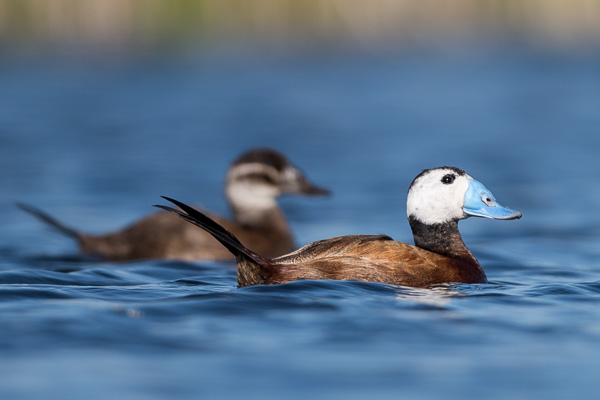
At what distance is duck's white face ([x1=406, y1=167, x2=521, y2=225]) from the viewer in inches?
264

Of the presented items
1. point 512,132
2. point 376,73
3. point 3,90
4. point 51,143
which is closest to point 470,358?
point 51,143

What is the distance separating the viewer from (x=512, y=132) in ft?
63.4

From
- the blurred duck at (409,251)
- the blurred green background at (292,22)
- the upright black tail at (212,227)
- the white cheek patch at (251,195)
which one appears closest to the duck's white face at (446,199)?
the blurred duck at (409,251)

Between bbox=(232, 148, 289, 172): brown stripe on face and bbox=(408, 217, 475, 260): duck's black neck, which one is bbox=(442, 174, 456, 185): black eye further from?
bbox=(232, 148, 289, 172): brown stripe on face

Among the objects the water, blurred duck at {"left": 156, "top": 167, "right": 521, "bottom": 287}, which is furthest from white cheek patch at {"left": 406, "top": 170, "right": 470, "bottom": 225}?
the water

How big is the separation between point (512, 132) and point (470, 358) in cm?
1490

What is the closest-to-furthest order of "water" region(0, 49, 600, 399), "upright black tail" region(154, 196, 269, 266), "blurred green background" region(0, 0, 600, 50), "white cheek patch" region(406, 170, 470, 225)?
"water" region(0, 49, 600, 399)
"upright black tail" region(154, 196, 269, 266)
"white cheek patch" region(406, 170, 470, 225)
"blurred green background" region(0, 0, 600, 50)

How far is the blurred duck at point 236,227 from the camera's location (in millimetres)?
9008

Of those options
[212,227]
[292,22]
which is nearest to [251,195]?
[212,227]

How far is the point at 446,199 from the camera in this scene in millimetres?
6719

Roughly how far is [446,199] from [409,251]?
57cm

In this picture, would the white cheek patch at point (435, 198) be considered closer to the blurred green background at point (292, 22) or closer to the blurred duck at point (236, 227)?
the blurred duck at point (236, 227)

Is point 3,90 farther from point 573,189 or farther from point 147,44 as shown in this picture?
point 573,189

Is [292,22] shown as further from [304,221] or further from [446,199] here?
[446,199]
